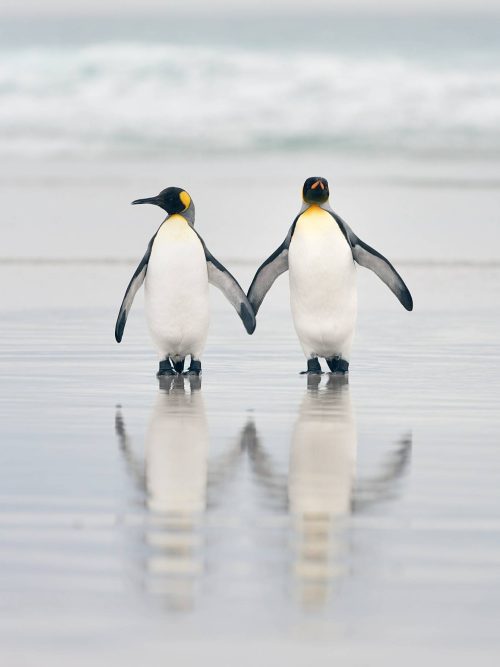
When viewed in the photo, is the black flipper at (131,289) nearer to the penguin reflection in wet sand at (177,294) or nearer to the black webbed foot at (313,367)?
the penguin reflection in wet sand at (177,294)

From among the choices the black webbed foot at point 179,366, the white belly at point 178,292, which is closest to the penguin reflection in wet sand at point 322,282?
the white belly at point 178,292

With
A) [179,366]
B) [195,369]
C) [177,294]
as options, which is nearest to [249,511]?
[195,369]

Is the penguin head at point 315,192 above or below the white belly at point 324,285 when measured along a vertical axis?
above

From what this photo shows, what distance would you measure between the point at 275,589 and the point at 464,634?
0.48m

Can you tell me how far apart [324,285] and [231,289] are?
45 centimetres

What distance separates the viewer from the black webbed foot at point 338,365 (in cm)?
897

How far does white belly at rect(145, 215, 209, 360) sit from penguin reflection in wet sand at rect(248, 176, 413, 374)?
19.2 inches

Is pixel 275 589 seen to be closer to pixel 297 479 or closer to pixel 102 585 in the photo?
pixel 102 585

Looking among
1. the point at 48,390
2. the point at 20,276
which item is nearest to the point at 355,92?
the point at 20,276

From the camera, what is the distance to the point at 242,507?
193 inches

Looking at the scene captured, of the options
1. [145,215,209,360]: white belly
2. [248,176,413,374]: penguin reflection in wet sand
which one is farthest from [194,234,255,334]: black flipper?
[248,176,413,374]: penguin reflection in wet sand

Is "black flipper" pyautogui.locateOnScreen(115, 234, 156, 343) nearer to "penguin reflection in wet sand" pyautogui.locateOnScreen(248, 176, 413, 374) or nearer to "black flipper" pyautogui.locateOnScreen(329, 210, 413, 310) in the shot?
"penguin reflection in wet sand" pyautogui.locateOnScreen(248, 176, 413, 374)

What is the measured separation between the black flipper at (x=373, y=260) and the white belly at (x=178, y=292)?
29.9 inches

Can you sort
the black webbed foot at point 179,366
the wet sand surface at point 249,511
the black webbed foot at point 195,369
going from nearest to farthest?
1. the wet sand surface at point 249,511
2. the black webbed foot at point 195,369
3. the black webbed foot at point 179,366
